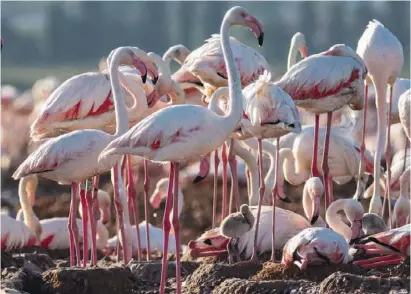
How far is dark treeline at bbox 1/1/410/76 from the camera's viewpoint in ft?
311

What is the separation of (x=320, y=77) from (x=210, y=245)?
140 centimetres

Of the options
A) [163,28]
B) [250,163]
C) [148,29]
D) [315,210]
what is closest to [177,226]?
[315,210]

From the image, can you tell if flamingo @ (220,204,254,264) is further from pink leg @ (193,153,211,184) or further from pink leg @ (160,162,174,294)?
pink leg @ (193,153,211,184)

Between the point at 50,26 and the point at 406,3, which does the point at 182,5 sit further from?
the point at 406,3

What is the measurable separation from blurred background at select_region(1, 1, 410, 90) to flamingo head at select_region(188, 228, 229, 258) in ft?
241

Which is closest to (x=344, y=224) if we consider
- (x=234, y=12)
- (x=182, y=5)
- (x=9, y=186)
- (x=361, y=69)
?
(x=361, y=69)

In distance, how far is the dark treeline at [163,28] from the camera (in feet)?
311

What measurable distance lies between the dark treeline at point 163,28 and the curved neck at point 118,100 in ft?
254

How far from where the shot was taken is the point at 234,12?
8.17 meters

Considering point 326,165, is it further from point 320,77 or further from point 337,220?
point 320,77

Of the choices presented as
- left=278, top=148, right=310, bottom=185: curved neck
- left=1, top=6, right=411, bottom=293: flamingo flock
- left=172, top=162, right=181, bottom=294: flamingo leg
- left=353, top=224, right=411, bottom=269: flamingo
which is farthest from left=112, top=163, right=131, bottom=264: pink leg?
left=353, top=224, right=411, bottom=269: flamingo

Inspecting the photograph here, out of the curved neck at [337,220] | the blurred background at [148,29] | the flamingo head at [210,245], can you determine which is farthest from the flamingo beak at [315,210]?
the blurred background at [148,29]

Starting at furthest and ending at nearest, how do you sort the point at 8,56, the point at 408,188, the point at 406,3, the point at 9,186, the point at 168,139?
1. the point at 8,56
2. the point at 406,3
3. the point at 9,186
4. the point at 408,188
5. the point at 168,139

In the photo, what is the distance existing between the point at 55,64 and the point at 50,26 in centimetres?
1347
